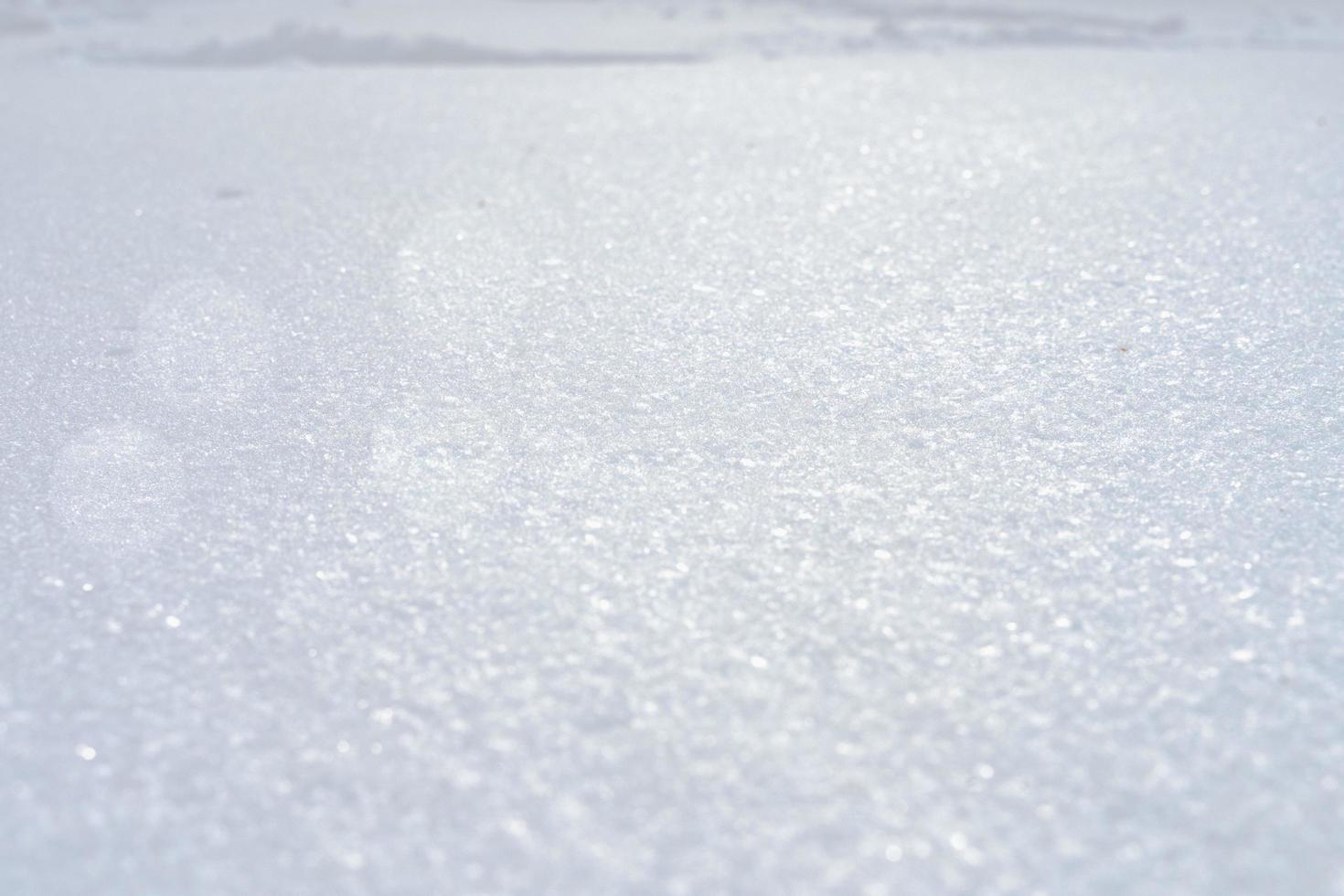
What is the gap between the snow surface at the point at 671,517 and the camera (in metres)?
1.53

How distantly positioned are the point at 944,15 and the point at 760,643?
19.6 feet

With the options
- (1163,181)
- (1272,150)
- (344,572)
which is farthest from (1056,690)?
(1272,150)

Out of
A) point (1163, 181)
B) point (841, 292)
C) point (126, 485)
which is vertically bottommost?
point (126, 485)

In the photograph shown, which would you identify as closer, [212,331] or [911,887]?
[911,887]

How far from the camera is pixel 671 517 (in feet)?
7.03

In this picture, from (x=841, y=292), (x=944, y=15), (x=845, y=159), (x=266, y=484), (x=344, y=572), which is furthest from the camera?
(x=944, y=15)

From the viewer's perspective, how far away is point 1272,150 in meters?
4.41

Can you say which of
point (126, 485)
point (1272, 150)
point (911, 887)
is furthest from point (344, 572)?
point (1272, 150)

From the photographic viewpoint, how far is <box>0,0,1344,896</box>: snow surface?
1531 mm

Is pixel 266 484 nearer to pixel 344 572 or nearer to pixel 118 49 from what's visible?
pixel 344 572

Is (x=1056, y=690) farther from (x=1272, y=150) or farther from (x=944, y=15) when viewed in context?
(x=944, y=15)

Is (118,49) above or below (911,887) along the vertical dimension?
above

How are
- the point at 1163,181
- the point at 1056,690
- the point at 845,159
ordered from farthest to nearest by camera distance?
the point at 845,159 → the point at 1163,181 → the point at 1056,690

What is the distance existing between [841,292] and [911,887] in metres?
1.92
